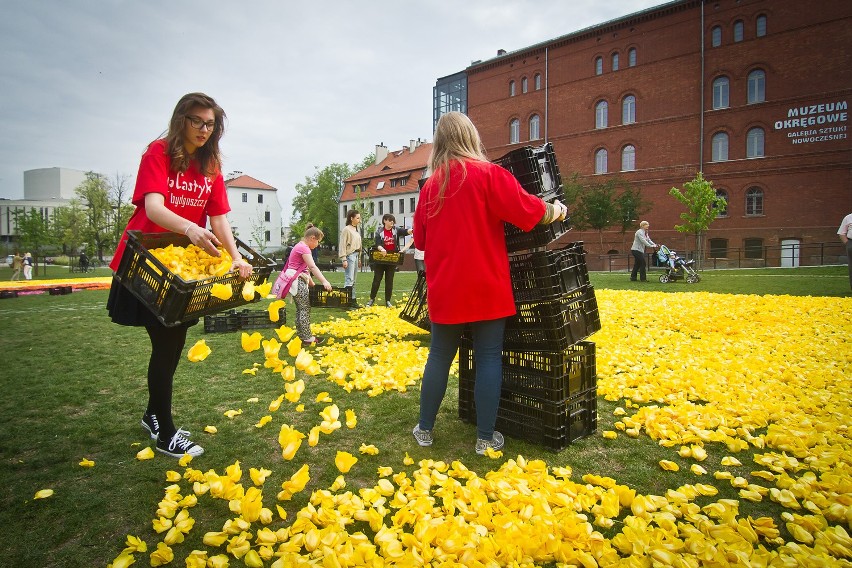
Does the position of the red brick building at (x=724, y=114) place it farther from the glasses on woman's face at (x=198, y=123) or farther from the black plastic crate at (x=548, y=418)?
the glasses on woman's face at (x=198, y=123)

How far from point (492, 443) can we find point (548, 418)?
1.36 ft

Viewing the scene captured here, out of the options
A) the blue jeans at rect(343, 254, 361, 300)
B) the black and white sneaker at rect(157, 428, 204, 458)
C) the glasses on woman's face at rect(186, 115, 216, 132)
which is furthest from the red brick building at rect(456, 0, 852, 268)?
the black and white sneaker at rect(157, 428, 204, 458)

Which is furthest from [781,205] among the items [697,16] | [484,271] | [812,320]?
[484,271]

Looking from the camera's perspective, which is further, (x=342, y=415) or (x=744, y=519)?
(x=342, y=415)

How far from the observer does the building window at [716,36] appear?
35.5 m

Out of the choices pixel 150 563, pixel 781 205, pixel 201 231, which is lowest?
pixel 150 563

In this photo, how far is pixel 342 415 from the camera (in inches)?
156

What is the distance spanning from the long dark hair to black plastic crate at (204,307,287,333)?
479cm

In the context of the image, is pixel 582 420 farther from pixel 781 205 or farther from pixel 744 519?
pixel 781 205

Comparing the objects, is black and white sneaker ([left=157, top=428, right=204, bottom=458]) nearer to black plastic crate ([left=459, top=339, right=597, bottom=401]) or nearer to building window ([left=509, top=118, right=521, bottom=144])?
black plastic crate ([left=459, top=339, right=597, bottom=401])

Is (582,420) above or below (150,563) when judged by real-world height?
above

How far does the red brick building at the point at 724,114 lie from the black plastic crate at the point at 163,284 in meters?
36.0

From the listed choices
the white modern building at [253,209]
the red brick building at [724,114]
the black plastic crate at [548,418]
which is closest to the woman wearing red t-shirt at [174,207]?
the black plastic crate at [548,418]

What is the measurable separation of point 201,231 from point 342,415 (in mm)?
1957
